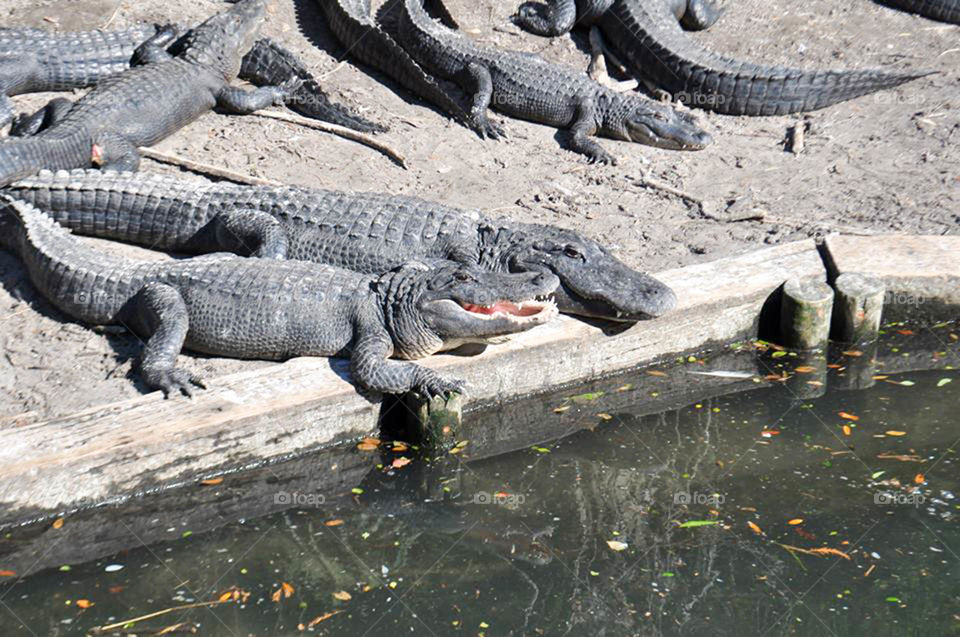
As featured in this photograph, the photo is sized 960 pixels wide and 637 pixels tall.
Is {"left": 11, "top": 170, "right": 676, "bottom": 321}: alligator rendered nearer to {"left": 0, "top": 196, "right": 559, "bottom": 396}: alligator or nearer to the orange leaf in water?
{"left": 0, "top": 196, "right": 559, "bottom": 396}: alligator

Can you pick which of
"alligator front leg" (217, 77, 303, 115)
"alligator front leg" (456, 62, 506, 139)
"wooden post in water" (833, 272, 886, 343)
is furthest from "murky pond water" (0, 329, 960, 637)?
"alligator front leg" (217, 77, 303, 115)

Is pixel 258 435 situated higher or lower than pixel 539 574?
higher

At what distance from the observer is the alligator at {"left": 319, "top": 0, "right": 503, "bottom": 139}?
323 inches

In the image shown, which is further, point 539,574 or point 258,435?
point 258,435

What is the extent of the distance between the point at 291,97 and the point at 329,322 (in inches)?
124

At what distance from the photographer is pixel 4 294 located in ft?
19.5

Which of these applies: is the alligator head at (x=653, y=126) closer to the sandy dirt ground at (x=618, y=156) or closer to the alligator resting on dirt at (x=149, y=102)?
the sandy dirt ground at (x=618, y=156)

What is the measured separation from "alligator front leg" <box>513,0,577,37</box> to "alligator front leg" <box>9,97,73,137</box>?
3623 mm

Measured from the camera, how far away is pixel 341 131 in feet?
25.3

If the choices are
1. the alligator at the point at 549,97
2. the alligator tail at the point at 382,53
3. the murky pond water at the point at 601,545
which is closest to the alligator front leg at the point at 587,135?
the alligator at the point at 549,97

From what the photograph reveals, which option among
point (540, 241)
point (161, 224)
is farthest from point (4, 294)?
point (540, 241)

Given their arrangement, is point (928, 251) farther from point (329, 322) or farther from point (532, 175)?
point (329, 322)

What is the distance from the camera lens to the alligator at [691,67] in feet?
27.5

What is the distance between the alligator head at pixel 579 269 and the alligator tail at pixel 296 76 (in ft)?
6.57
